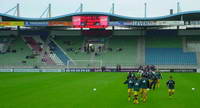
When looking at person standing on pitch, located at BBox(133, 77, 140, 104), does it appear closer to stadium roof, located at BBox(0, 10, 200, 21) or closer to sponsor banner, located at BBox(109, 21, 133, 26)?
sponsor banner, located at BBox(109, 21, 133, 26)

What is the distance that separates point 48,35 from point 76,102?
48.8 metres

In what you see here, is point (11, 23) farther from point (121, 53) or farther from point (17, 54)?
point (121, 53)

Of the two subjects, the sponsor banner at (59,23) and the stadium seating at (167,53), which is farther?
the stadium seating at (167,53)

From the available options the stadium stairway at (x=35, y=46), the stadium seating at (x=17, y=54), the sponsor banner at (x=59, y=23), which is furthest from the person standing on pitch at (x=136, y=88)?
the stadium seating at (x=17, y=54)

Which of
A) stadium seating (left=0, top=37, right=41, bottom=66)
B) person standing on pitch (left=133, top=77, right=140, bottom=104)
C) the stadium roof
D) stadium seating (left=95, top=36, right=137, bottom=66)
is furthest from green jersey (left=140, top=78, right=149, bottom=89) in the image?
stadium seating (left=0, top=37, right=41, bottom=66)

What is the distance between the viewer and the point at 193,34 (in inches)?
2499

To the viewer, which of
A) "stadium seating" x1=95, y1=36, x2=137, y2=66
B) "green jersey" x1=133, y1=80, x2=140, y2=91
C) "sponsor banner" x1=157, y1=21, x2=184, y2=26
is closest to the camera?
"green jersey" x1=133, y1=80, x2=140, y2=91

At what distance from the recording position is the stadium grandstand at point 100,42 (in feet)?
192

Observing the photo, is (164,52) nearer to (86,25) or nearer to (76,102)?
(86,25)

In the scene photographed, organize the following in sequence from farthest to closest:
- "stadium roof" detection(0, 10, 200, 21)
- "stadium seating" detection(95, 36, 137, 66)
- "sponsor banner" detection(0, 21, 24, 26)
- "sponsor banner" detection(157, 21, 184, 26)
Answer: "stadium seating" detection(95, 36, 137, 66), "sponsor banner" detection(0, 21, 24, 26), "stadium roof" detection(0, 10, 200, 21), "sponsor banner" detection(157, 21, 184, 26)

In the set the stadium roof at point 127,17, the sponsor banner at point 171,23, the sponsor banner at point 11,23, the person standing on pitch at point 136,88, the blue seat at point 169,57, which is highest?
the stadium roof at point 127,17

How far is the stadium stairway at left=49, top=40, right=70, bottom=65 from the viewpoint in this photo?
205 feet

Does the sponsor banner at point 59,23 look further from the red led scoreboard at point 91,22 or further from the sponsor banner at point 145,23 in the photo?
the sponsor banner at point 145,23

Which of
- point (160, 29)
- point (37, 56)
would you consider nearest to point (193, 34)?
point (160, 29)
